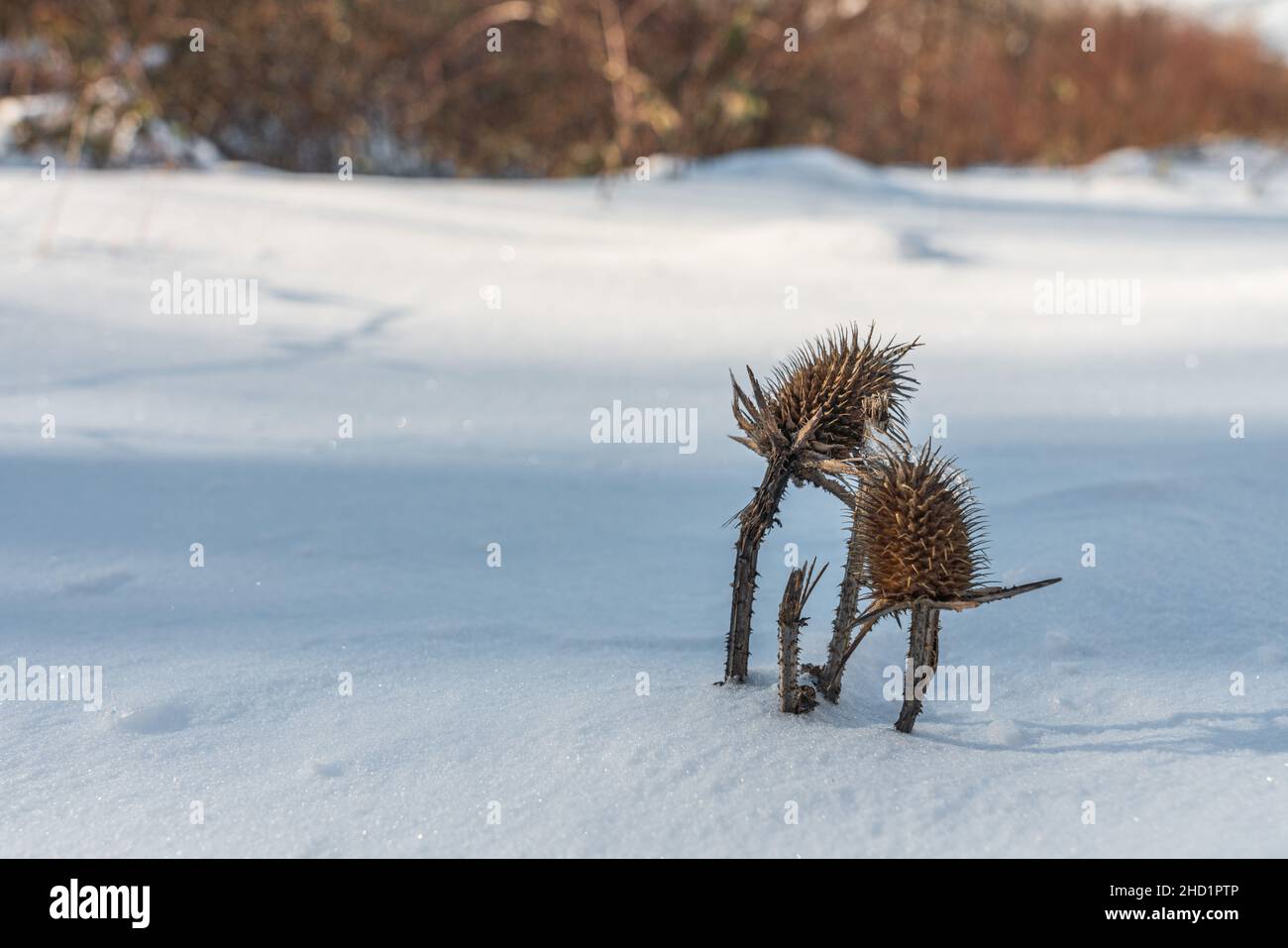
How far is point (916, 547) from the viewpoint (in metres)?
1.72

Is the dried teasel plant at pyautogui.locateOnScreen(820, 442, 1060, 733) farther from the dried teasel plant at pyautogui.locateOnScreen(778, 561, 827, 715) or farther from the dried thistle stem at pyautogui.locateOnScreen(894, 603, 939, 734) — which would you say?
the dried teasel plant at pyautogui.locateOnScreen(778, 561, 827, 715)

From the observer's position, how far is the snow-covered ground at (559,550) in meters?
1.78

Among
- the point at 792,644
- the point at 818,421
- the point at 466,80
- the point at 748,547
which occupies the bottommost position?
the point at 792,644

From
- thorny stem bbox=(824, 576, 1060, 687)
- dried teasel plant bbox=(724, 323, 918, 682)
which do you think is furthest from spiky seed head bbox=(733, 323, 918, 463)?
thorny stem bbox=(824, 576, 1060, 687)

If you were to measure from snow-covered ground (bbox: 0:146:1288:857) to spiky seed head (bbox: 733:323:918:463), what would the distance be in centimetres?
47

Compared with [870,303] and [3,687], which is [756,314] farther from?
[3,687]

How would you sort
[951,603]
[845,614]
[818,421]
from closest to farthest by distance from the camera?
[951,603]
[818,421]
[845,614]

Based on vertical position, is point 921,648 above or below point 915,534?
below

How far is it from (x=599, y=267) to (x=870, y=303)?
1.44m

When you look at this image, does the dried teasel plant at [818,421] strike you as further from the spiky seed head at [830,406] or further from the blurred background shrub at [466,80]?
the blurred background shrub at [466,80]

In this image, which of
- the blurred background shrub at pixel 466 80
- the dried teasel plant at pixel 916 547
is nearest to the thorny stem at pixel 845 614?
the dried teasel plant at pixel 916 547

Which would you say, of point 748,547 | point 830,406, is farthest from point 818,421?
point 748,547

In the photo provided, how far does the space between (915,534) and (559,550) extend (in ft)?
4.91

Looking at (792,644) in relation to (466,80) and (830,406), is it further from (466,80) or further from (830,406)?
Result: (466,80)
